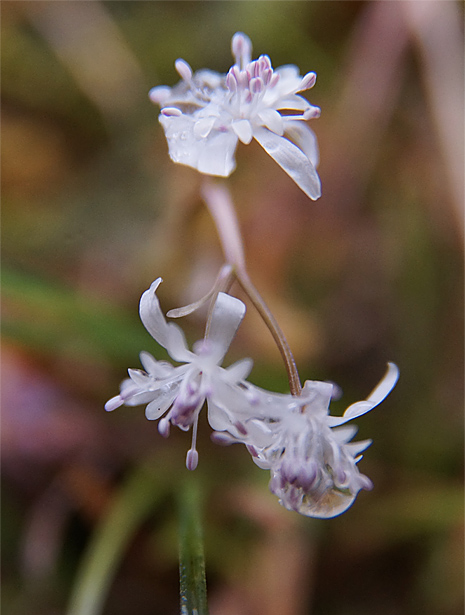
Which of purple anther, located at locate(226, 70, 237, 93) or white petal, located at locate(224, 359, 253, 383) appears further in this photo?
purple anther, located at locate(226, 70, 237, 93)

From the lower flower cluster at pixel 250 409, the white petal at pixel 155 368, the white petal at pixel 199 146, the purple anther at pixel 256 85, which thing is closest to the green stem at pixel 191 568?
the lower flower cluster at pixel 250 409

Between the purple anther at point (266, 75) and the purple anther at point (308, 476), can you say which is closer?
the purple anther at point (308, 476)

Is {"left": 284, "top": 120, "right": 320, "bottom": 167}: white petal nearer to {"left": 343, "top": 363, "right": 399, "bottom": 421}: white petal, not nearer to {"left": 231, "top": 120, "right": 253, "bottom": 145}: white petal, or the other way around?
{"left": 231, "top": 120, "right": 253, "bottom": 145}: white petal

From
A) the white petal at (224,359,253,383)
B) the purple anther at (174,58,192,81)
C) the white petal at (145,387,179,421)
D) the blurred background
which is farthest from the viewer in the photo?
the blurred background

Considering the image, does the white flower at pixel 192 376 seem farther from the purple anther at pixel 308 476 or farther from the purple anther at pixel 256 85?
the purple anther at pixel 256 85

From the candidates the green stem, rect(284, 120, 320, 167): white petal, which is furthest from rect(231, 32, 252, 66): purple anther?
the green stem

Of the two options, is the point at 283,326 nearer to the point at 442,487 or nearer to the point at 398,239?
the point at 398,239

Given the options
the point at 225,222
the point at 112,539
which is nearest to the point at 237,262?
the point at 225,222

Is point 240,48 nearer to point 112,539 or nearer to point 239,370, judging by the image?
point 239,370
